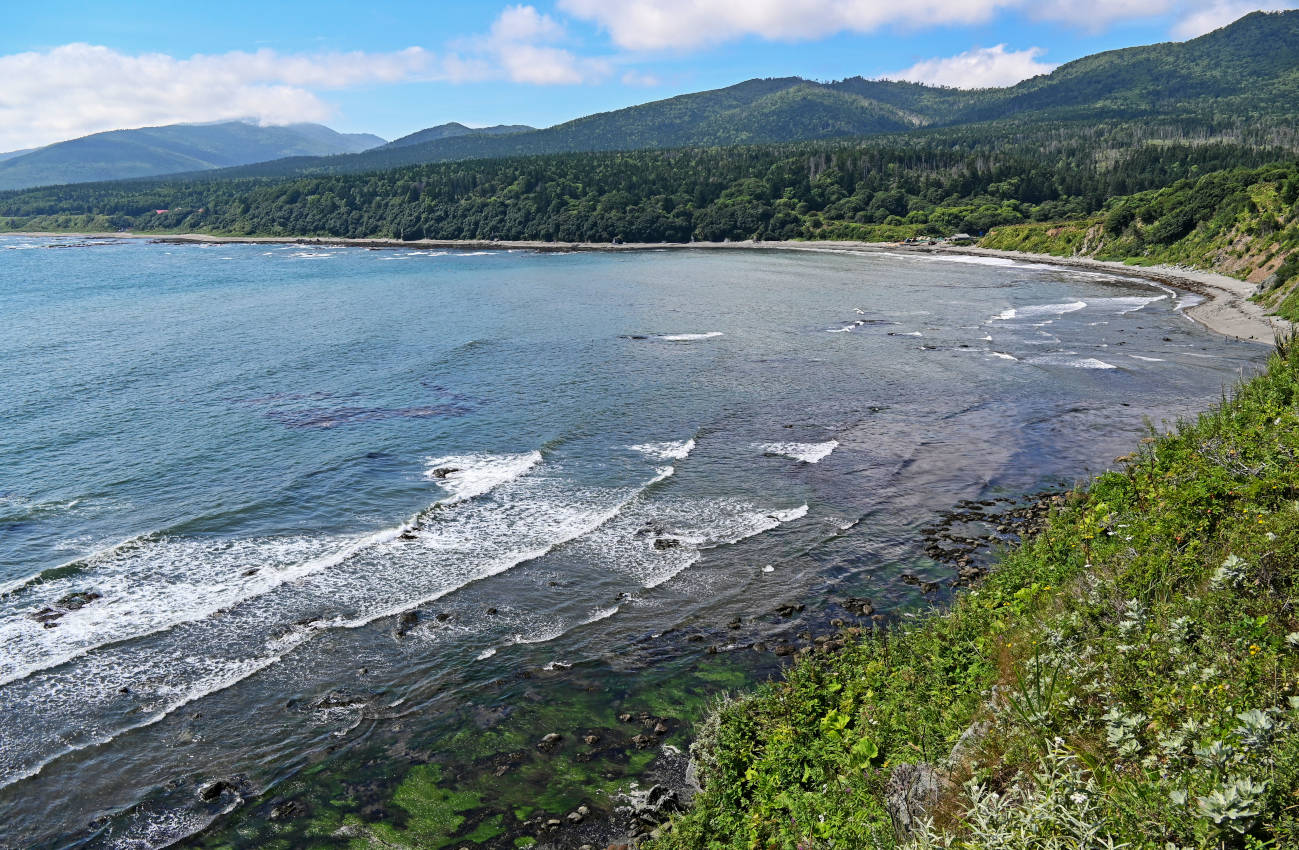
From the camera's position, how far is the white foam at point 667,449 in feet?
119

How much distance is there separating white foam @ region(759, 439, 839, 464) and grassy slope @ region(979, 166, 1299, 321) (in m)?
47.6

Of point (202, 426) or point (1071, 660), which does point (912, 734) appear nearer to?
point (1071, 660)

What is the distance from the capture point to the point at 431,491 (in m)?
32.4

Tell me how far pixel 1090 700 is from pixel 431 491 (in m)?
26.9

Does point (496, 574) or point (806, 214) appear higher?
point (806, 214)

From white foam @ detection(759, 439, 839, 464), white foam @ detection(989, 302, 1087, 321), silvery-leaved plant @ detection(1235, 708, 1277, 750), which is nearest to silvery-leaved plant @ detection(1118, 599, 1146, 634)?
silvery-leaved plant @ detection(1235, 708, 1277, 750)

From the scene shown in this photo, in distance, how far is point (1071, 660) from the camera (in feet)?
35.9

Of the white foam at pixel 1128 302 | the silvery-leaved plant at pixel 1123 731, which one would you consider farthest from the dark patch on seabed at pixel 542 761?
the white foam at pixel 1128 302

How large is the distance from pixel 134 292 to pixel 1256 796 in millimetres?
121346

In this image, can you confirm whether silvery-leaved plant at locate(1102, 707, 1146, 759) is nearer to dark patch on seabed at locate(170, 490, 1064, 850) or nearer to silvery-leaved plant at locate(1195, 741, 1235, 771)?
silvery-leaved plant at locate(1195, 741, 1235, 771)

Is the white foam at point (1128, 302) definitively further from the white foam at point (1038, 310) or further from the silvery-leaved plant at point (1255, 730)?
the silvery-leaved plant at point (1255, 730)

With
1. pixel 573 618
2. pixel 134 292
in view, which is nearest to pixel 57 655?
pixel 573 618

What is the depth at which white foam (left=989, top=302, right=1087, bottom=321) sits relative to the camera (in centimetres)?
7600

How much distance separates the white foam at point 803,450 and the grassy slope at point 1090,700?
16.3 metres
